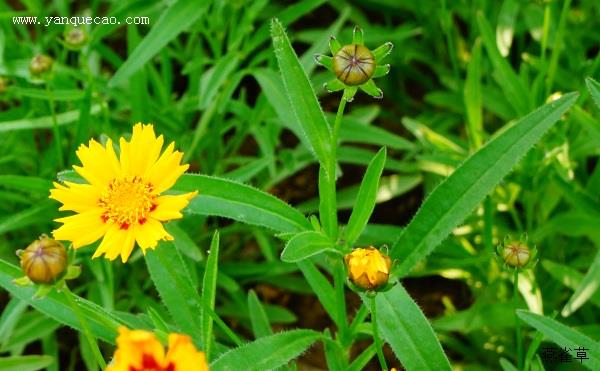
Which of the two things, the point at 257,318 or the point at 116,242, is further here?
the point at 257,318

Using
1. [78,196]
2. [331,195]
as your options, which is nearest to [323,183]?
[331,195]

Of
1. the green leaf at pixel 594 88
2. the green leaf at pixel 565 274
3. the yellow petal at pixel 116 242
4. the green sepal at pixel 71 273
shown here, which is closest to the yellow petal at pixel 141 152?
the yellow petal at pixel 116 242

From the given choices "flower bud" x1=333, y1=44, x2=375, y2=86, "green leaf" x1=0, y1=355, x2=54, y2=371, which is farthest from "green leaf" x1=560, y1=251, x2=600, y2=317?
"green leaf" x1=0, y1=355, x2=54, y2=371

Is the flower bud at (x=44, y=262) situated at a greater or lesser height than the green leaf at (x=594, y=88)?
lesser

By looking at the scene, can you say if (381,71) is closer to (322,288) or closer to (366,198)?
(366,198)

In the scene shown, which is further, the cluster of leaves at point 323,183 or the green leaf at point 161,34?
the green leaf at point 161,34

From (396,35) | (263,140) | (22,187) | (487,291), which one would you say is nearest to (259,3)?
(263,140)

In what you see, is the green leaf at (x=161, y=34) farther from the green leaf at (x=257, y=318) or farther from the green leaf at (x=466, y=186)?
the green leaf at (x=466, y=186)
